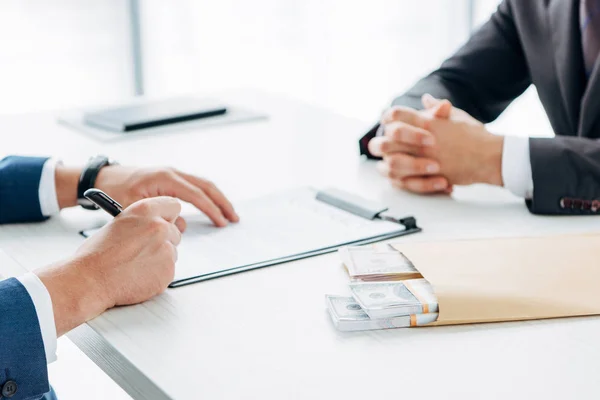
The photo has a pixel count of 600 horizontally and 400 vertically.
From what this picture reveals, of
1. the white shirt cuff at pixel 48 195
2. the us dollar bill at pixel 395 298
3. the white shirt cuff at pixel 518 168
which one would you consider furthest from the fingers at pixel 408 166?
the white shirt cuff at pixel 48 195

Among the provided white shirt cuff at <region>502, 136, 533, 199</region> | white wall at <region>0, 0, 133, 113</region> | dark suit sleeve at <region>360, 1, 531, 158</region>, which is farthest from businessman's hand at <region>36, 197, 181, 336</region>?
white wall at <region>0, 0, 133, 113</region>

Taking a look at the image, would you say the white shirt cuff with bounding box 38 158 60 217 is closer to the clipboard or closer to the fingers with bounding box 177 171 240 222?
the clipboard

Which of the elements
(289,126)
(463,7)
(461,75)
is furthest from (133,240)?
(463,7)

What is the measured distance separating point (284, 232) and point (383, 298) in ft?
1.06

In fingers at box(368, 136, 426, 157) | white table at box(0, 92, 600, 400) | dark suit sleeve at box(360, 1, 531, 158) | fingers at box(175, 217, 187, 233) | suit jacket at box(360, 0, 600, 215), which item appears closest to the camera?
white table at box(0, 92, 600, 400)

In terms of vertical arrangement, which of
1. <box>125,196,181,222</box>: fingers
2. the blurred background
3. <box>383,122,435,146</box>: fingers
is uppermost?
<box>383,122,435,146</box>: fingers

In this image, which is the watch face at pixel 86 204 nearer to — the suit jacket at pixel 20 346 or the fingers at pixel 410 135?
the suit jacket at pixel 20 346

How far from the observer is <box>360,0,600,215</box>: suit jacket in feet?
5.89

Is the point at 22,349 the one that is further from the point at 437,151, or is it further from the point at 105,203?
the point at 437,151

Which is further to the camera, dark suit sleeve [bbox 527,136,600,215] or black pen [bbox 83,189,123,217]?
dark suit sleeve [bbox 527,136,600,215]

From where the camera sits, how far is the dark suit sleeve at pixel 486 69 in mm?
1963

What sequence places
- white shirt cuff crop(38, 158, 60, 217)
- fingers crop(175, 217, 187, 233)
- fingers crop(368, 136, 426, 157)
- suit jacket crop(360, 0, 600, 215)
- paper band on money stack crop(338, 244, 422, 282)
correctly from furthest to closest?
suit jacket crop(360, 0, 600, 215), fingers crop(368, 136, 426, 157), white shirt cuff crop(38, 158, 60, 217), fingers crop(175, 217, 187, 233), paper band on money stack crop(338, 244, 422, 282)

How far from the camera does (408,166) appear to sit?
4.90 ft

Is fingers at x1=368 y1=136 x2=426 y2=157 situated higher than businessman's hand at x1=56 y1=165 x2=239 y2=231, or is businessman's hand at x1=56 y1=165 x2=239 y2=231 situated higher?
fingers at x1=368 y1=136 x2=426 y2=157
